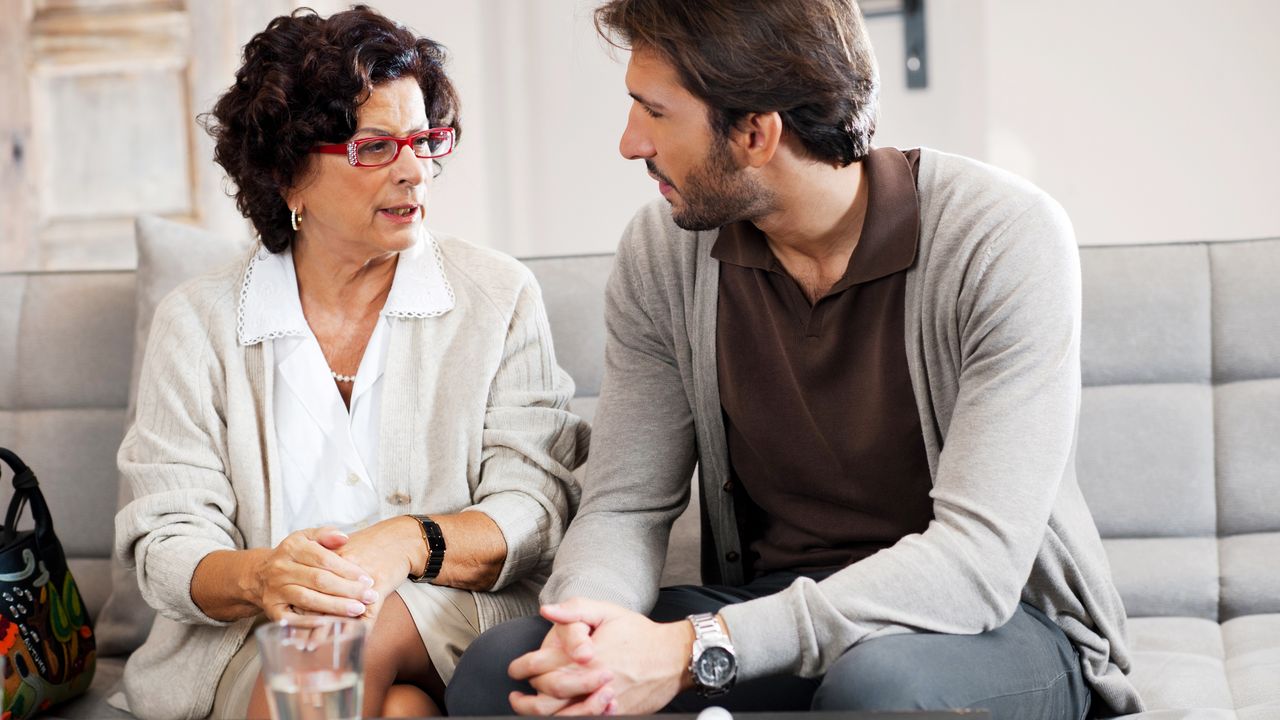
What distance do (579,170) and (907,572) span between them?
255 centimetres

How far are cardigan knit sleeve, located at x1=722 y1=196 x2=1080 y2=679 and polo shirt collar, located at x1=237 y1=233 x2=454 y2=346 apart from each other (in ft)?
2.36

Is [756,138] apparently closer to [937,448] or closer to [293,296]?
[937,448]

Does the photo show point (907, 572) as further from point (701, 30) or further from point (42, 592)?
point (42, 592)

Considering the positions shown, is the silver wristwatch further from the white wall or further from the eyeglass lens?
the white wall

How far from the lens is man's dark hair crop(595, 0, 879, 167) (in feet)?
4.53

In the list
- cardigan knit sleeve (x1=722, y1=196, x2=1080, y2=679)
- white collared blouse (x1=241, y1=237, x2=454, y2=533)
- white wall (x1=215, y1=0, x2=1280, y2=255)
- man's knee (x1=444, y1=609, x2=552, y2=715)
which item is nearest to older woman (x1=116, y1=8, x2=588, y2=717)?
white collared blouse (x1=241, y1=237, x2=454, y2=533)

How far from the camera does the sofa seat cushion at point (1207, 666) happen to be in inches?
57.7

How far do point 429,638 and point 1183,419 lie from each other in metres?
1.15

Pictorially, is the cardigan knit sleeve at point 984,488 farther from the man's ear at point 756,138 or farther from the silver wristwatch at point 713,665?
the man's ear at point 756,138

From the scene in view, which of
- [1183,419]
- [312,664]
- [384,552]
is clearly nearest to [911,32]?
[1183,419]

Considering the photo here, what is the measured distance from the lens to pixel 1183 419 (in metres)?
1.86

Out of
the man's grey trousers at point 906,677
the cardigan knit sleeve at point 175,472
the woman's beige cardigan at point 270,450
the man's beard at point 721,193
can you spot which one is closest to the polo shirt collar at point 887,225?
the man's beard at point 721,193

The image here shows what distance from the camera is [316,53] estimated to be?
167 cm

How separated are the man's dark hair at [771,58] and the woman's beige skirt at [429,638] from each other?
661 millimetres
